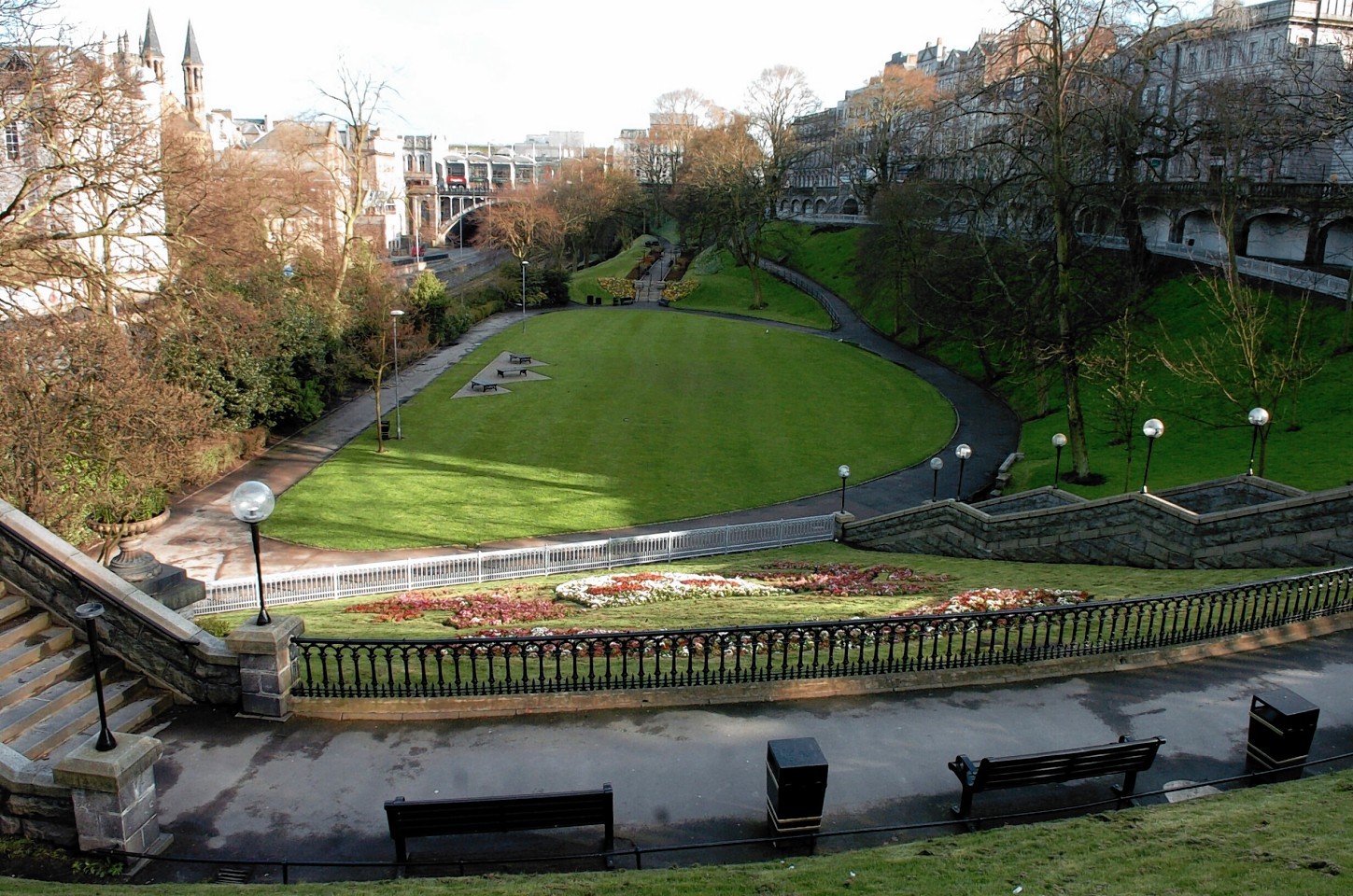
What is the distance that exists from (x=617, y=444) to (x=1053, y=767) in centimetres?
2771

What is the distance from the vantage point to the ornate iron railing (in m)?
10.7

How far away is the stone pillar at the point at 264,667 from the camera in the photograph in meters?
10.1

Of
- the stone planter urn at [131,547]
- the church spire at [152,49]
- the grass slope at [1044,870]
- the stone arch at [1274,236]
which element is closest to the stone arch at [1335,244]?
the stone arch at [1274,236]

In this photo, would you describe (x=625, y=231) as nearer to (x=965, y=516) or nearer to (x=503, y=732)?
(x=965, y=516)

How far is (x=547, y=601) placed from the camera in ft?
57.7

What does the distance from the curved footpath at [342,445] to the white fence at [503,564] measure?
2518 millimetres

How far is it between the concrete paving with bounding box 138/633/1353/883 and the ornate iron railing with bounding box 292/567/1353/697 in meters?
0.51

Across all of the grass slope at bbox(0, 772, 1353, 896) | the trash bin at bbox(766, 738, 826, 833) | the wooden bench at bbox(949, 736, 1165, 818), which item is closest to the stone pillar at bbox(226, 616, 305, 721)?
the grass slope at bbox(0, 772, 1353, 896)

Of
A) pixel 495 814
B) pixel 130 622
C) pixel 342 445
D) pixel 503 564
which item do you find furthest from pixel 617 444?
pixel 495 814

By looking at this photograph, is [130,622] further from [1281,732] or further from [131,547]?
[131,547]

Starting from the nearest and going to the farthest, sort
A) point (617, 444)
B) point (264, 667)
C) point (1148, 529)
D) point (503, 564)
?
point (264, 667), point (1148, 529), point (503, 564), point (617, 444)

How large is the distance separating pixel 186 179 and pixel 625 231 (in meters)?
82.5

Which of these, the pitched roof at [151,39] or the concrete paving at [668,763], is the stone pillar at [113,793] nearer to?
the concrete paving at [668,763]

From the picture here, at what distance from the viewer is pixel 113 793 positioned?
25.4 ft
